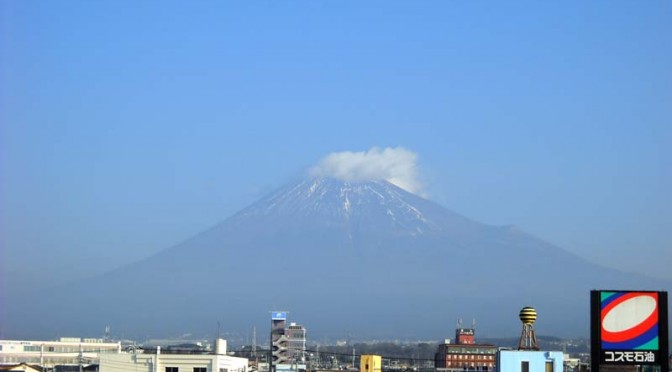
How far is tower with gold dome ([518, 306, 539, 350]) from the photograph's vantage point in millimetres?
82750

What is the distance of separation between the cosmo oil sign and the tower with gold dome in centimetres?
3033

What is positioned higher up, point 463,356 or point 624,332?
point 624,332

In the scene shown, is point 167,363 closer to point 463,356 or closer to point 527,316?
point 527,316

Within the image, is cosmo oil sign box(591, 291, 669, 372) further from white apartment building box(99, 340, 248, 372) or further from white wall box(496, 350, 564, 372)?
white apartment building box(99, 340, 248, 372)

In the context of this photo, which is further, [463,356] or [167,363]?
[463,356]

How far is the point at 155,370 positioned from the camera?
3231 inches

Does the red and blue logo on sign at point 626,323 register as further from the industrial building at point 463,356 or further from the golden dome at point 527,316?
the industrial building at point 463,356

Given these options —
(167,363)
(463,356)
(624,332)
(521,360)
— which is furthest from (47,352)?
(624,332)

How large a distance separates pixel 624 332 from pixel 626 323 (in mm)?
374

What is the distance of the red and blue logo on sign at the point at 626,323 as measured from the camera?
5156 centimetres

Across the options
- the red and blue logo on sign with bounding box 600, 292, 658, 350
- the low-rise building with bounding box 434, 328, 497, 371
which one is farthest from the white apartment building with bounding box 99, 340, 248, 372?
the low-rise building with bounding box 434, 328, 497, 371

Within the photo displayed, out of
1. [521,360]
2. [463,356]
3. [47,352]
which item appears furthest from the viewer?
[463,356]

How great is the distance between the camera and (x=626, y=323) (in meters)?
51.6

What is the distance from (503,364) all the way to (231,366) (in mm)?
19801
